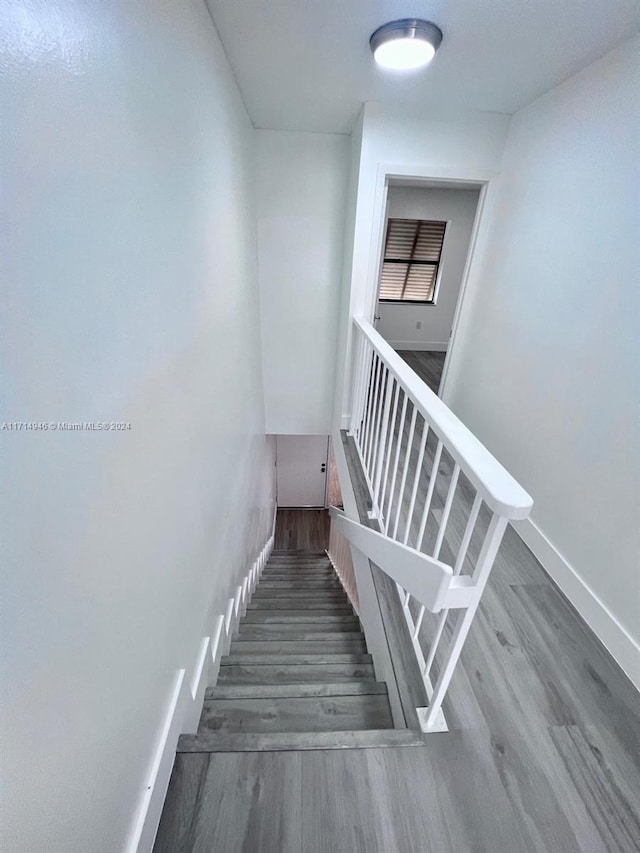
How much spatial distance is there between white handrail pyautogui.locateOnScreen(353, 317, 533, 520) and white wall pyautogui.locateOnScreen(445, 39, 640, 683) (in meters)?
0.93

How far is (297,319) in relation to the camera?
332 cm

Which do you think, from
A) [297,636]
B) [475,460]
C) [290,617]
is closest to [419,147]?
[475,460]

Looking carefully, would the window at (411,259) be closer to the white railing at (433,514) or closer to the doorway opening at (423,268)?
the doorway opening at (423,268)

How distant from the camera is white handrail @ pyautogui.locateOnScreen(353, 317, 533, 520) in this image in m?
0.77

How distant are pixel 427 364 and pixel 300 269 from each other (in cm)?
275

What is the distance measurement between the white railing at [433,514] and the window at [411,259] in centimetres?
351

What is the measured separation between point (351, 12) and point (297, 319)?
2.09m

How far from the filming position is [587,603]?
5.22 ft

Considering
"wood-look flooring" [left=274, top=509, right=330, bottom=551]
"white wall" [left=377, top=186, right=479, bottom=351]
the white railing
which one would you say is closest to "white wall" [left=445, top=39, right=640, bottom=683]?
the white railing

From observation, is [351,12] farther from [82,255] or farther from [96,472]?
[96,472]

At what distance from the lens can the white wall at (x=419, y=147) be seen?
7.11ft

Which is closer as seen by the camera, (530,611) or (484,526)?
(530,611)

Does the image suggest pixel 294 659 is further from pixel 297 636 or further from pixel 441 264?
pixel 441 264

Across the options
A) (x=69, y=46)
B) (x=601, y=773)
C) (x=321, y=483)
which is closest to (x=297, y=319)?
(x=69, y=46)
